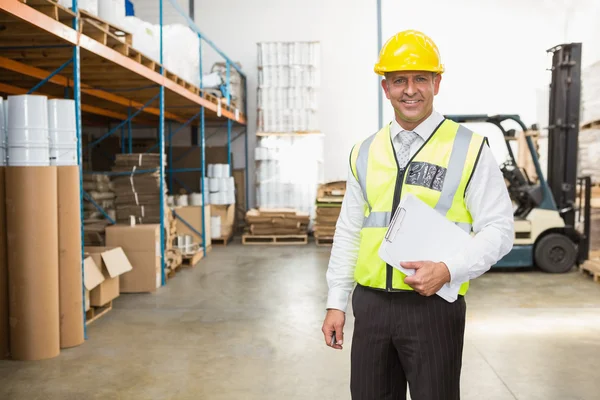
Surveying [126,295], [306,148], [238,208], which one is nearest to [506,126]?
[306,148]

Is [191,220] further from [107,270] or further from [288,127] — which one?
[107,270]

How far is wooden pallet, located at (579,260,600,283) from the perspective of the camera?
7777mm

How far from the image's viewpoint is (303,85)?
40.8ft

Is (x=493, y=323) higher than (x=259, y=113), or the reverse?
(x=259, y=113)

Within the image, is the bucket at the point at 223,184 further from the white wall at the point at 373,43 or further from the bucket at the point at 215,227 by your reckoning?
the white wall at the point at 373,43

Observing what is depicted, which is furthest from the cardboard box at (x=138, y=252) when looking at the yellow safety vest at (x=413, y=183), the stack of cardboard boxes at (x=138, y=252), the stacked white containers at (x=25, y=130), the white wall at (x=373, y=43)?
the white wall at (x=373, y=43)

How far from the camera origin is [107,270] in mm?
6047

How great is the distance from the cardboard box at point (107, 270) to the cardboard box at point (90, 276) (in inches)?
4.1

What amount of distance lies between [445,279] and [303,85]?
35.9 feet

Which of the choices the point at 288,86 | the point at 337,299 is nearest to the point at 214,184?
the point at 288,86

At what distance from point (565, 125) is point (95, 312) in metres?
7.19

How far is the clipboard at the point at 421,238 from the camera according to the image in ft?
6.17

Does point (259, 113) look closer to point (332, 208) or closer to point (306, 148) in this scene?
point (306, 148)

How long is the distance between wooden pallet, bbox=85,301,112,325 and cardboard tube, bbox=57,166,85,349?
0.80 m
